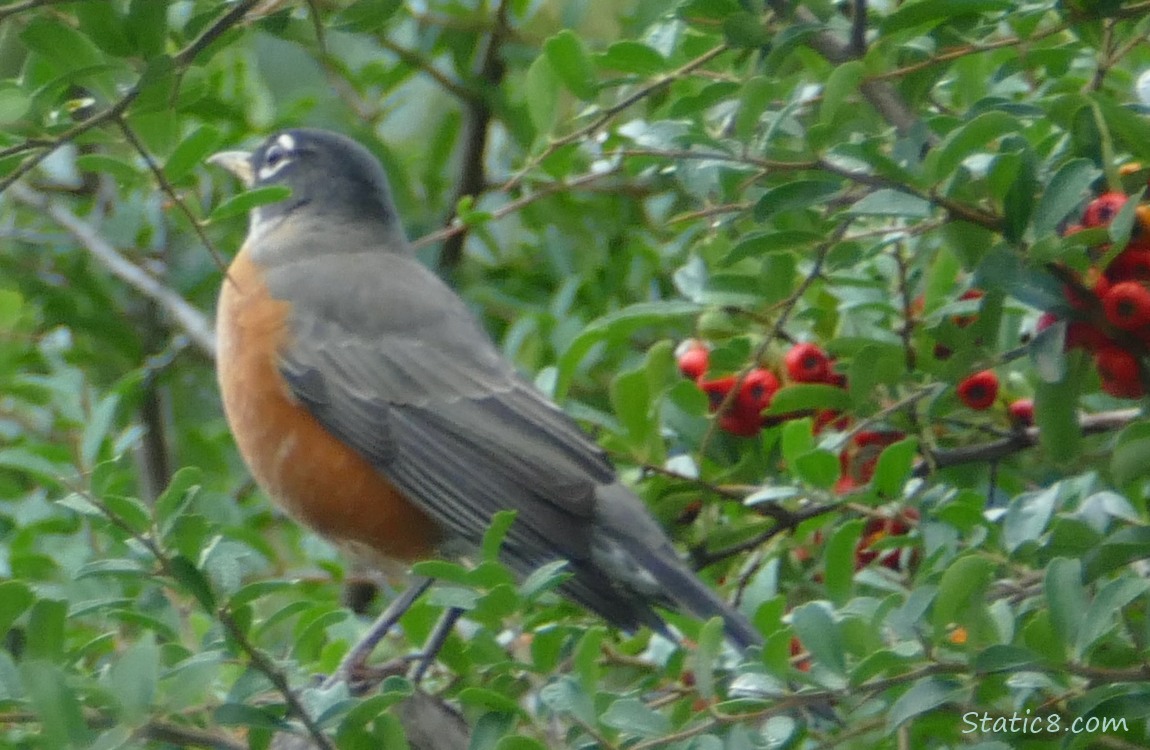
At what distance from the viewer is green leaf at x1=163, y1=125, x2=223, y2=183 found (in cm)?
204

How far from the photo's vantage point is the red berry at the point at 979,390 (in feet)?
8.18

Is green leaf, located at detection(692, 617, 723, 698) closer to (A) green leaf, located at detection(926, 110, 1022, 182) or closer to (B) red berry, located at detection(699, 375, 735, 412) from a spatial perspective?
(A) green leaf, located at detection(926, 110, 1022, 182)

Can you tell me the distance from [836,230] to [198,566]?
1.04 m

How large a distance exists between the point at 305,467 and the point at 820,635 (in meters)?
1.63

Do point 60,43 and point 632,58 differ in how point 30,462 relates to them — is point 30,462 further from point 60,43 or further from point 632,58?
point 632,58

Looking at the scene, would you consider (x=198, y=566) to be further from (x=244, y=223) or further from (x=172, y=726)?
(x=244, y=223)

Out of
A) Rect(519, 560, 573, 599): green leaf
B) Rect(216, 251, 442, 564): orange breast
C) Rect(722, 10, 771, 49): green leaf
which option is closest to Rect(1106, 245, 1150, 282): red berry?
Rect(722, 10, 771, 49): green leaf

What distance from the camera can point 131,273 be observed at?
12.3ft

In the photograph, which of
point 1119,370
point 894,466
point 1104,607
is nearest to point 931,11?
point 1119,370

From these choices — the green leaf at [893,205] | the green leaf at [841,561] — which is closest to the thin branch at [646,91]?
the green leaf at [893,205]

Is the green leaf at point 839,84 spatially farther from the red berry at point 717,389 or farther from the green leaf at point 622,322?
the red berry at point 717,389

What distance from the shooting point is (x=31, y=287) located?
3.99 metres

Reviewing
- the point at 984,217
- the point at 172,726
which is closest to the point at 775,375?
the point at 984,217

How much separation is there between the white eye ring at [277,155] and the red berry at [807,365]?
1.83m
